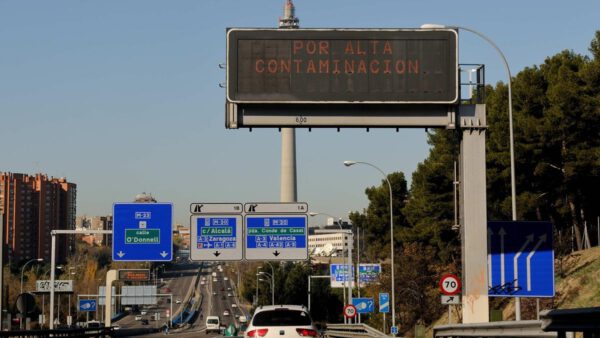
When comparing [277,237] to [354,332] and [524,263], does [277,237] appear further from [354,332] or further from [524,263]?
[524,263]

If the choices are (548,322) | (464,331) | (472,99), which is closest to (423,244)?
(472,99)

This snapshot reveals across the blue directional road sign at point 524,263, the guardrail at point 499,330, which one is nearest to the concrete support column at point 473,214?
the blue directional road sign at point 524,263

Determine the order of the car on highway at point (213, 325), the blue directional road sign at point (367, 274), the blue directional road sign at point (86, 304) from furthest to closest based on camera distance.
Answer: the blue directional road sign at point (86, 304), the car on highway at point (213, 325), the blue directional road sign at point (367, 274)

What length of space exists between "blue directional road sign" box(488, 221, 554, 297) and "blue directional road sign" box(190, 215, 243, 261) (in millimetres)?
18317

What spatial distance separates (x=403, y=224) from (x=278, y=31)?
233 ft

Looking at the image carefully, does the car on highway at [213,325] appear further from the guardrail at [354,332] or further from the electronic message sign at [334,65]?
the electronic message sign at [334,65]

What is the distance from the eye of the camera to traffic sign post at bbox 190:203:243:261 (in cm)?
3866

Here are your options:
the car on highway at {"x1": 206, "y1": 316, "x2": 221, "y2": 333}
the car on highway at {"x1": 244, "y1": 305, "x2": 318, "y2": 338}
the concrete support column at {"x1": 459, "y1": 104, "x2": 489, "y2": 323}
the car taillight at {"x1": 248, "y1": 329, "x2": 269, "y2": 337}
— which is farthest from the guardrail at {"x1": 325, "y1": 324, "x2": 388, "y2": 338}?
the car on highway at {"x1": 206, "y1": 316, "x2": 221, "y2": 333}

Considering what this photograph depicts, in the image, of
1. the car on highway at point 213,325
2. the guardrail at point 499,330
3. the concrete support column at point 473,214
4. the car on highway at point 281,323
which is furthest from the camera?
the car on highway at point 213,325

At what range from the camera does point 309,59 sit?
2267cm

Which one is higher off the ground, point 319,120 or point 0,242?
point 319,120

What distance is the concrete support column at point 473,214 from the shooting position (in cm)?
2370

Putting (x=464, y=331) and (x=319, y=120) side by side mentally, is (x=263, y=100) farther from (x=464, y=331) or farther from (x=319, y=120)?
(x=464, y=331)

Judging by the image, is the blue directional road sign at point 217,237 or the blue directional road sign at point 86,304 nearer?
the blue directional road sign at point 217,237
